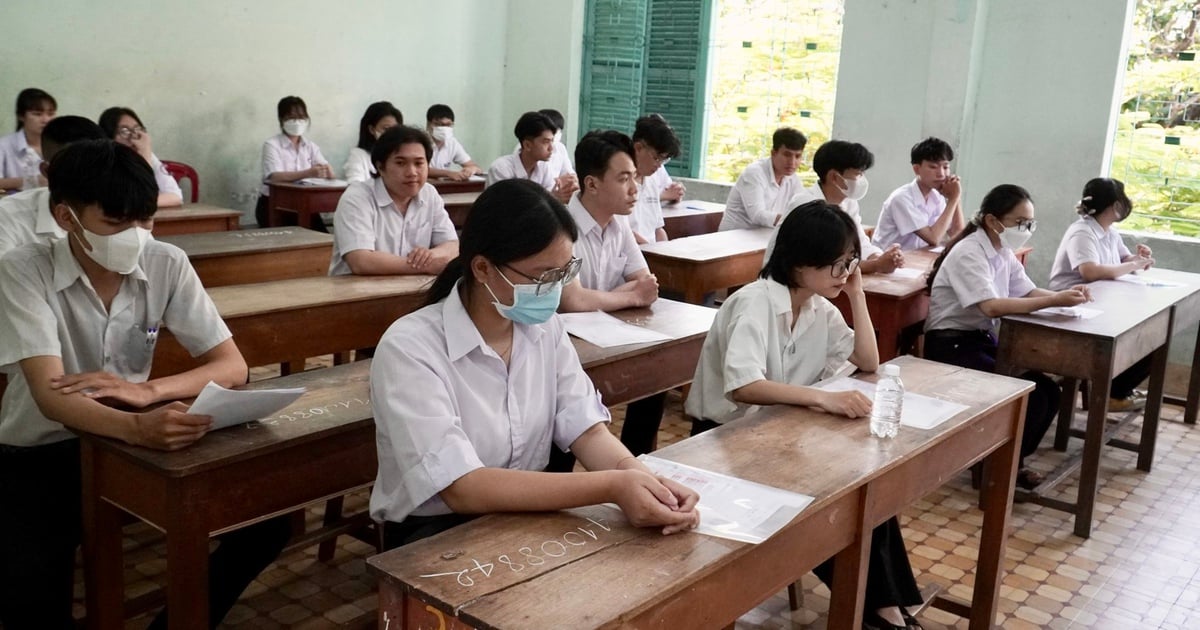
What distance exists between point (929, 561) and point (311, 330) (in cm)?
203

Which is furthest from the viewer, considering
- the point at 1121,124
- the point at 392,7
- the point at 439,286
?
the point at 392,7

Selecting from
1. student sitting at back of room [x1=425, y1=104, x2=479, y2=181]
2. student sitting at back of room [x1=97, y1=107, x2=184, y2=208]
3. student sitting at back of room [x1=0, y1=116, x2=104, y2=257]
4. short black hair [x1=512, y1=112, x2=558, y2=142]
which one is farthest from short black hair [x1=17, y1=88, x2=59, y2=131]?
student sitting at back of room [x1=425, y1=104, x2=479, y2=181]

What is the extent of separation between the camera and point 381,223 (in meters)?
3.71

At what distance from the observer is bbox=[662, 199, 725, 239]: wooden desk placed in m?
5.89

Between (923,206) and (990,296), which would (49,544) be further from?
(923,206)

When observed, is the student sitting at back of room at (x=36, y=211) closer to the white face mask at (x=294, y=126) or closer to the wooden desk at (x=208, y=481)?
the wooden desk at (x=208, y=481)

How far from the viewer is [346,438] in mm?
2020

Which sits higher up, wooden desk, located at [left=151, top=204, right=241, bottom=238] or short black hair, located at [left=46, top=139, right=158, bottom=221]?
short black hair, located at [left=46, top=139, right=158, bottom=221]

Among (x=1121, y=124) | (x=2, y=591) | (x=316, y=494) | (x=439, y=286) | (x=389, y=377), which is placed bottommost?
(x=2, y=591)

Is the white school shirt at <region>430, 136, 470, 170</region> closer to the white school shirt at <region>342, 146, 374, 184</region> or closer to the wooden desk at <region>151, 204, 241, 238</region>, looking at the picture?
the white school shirt at <region>342, 146, 374, 184</region>

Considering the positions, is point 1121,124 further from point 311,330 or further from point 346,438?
point 346,438

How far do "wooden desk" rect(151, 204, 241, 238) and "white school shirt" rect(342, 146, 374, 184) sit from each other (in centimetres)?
161

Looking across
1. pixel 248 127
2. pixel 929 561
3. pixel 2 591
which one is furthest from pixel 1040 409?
pixel 248 127

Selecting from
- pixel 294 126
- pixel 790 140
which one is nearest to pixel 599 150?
pixel 790 140
